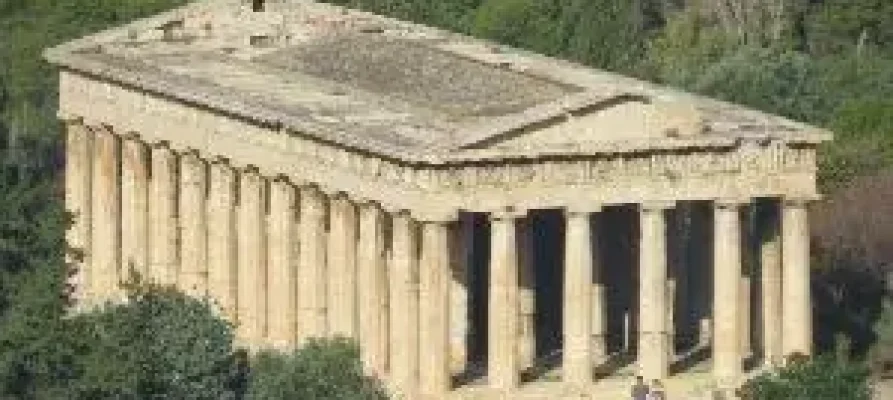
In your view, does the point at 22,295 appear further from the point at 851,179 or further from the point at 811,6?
the point at 811,6

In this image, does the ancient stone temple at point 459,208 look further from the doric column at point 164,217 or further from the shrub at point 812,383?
the shrub at point 812,383

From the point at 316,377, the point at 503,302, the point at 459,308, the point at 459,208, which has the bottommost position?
the point at 316,377

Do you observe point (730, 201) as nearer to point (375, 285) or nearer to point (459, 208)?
point (459, 208)

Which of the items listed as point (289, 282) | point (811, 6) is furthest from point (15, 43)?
point (289, 282)

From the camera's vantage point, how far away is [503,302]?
97.0 meters

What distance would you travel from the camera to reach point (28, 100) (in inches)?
5812

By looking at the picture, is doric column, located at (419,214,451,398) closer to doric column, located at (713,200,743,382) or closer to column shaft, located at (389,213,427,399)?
column shaft, located at (389,213,427,399)

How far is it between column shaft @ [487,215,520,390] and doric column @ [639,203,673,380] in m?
3.23

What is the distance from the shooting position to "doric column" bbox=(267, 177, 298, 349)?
346 feet

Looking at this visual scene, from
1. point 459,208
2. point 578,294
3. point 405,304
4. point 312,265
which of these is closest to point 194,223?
point 312,265

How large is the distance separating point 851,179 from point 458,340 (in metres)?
20.2

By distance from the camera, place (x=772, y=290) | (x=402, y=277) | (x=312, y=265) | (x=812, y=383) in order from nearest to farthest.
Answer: (x=812, y=383) → (x=402, y=277) → (x=772, y=290) → (x=312, y=265)

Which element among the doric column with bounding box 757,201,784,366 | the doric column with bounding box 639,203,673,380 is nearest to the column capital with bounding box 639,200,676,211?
the doric column with bounding box 639,203,673,380

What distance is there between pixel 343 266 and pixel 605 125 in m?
8.52
